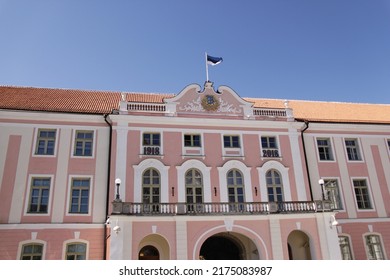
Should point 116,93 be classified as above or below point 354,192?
above

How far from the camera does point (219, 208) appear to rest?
17594 mm

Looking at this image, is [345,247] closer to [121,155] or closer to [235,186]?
[235,186]

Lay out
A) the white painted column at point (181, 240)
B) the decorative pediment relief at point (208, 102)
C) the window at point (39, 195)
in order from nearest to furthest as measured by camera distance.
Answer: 1. the white painted column at point (181, 240)
2. the window at point (39, 195)
3. the decorative pediment relief at point (208, 102)

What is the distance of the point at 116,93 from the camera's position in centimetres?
2453

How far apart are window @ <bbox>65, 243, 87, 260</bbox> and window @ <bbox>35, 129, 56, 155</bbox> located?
4841 millimetres

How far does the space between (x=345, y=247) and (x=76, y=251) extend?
1375 centimetres

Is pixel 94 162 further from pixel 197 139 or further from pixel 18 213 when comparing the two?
pixel 197 139

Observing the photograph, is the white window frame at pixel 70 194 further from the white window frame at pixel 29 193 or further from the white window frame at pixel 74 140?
the white window frame at pixel 74 140

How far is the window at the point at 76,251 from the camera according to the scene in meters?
17.0

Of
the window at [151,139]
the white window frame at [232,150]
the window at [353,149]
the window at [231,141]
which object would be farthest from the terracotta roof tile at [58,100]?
the window at [353,149]

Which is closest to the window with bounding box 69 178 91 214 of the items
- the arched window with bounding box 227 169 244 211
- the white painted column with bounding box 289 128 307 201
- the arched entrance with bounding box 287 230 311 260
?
the arched window with bounding box 227 169 244 211

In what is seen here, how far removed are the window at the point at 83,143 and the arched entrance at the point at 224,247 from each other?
7985mm
